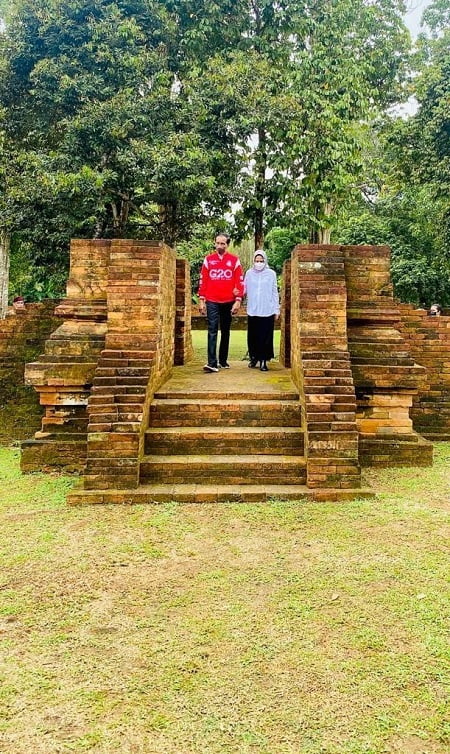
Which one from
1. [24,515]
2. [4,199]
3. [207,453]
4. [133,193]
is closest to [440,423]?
[207,453]

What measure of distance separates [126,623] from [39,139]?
10.8 metres

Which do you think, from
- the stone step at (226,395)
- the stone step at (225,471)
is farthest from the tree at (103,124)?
the stone step at (225,471)

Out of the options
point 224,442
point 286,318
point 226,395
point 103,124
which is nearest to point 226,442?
point 224,442

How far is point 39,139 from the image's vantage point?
441 inches

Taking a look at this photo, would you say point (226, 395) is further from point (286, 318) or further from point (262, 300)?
point (286, 318)

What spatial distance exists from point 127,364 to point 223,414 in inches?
38.8

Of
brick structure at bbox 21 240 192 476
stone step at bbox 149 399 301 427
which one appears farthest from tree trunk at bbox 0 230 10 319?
stone step at bbox 149 399 301 427

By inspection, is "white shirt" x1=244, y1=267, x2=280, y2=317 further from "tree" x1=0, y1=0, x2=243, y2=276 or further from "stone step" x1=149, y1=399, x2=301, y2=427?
"tree" x1=0, y1=0, x2=243, y2=276

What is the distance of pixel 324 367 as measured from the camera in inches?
203

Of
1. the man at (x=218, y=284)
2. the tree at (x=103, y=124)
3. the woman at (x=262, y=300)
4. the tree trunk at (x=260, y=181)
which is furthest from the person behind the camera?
the tree trunk at (x=260, y=181)

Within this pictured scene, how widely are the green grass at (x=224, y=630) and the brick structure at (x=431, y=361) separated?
9.98 feet

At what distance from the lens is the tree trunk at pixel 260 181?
33.1ft

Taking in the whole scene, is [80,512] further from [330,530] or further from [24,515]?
[330,530]

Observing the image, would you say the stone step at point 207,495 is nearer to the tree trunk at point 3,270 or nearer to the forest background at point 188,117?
the forest background at point 188,117
